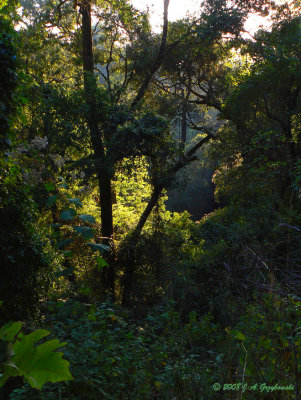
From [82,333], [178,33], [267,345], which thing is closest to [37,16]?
[178,33]

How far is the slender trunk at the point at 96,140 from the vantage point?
11422 millimetres

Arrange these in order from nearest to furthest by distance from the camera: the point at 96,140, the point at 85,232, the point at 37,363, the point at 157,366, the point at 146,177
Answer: the point at 37,363 < the point at 85,232 < the point at 157,366 < the point at 96,140 < the point at 146,177

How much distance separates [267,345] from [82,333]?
1746 millimetres

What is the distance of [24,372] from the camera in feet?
3.14

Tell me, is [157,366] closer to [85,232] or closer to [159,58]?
[85,232]

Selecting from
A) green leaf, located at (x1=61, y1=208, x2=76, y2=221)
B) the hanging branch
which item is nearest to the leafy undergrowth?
Result: green leaf, located at (x1=61, y1=208, x2=76, y2=221)

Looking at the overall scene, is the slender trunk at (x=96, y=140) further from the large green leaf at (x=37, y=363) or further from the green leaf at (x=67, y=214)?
the large green leaf at (x=37, y=363)

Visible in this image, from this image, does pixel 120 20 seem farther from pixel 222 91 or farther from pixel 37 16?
pixel 222 91

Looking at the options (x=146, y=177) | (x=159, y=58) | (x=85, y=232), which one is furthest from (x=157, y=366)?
(x=159, y=58)

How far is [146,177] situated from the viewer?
13039mm

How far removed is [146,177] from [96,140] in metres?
2.34

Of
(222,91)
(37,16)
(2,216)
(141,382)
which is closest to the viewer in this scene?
(141,382)

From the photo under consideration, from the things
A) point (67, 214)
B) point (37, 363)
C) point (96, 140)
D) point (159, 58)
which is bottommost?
point (37, 363)

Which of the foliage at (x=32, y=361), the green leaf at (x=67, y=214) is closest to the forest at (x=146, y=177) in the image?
the green leaf at (x=67, y=214)
